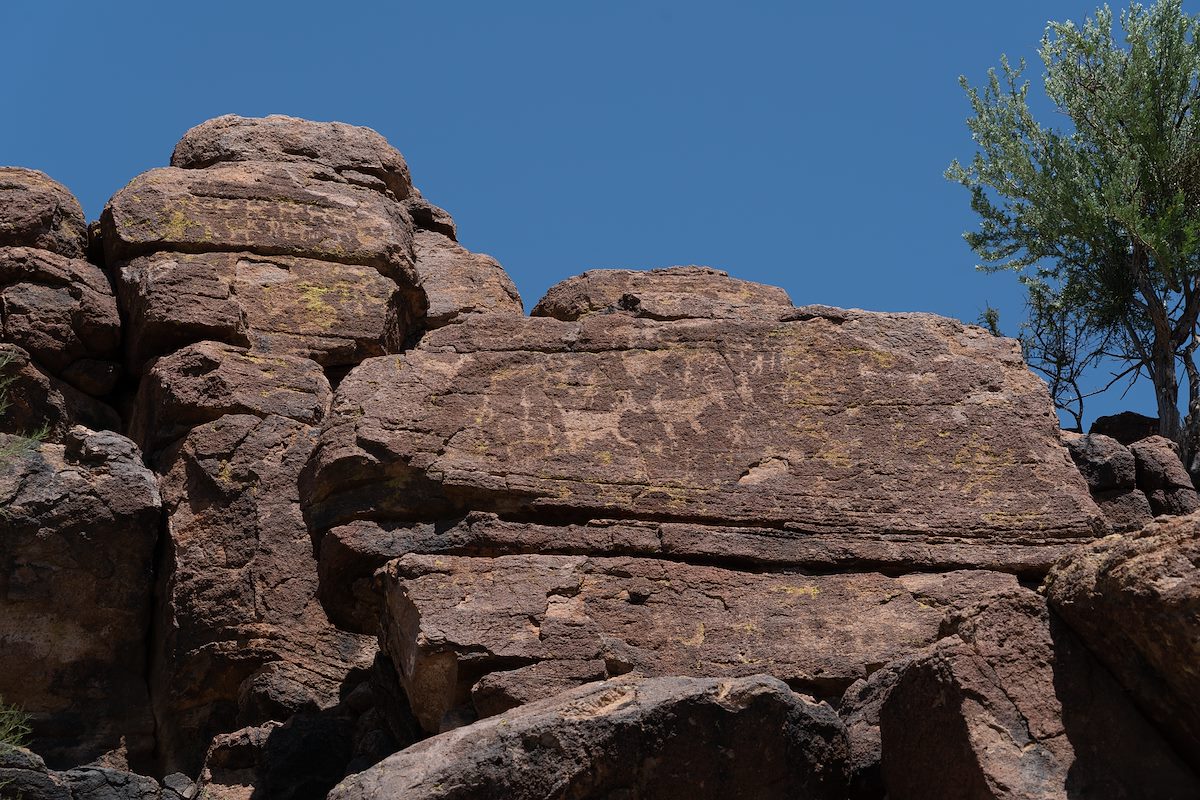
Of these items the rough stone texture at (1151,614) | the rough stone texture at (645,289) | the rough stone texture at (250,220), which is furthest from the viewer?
the rough stone texture at (250,220)

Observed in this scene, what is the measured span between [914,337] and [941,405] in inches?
18.8

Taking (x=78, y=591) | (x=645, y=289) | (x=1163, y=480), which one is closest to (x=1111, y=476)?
(x=1163, y=480)

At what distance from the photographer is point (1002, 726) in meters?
6.01

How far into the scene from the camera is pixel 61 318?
11.0 metres

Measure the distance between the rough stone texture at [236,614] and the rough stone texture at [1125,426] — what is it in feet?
20.7

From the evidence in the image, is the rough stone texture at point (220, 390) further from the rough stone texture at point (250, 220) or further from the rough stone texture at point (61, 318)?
the rough stone texture at point (250, 220)

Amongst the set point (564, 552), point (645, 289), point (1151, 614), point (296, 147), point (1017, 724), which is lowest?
point (1017, 724)

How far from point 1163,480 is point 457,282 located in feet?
15.7

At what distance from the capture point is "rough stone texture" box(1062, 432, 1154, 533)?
10.2 meters

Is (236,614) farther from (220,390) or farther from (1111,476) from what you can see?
(1111,476)

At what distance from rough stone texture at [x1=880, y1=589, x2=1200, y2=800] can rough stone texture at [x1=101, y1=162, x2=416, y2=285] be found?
601 cm

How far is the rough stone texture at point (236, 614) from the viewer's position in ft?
30.5

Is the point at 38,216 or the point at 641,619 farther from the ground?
the point at 38,216

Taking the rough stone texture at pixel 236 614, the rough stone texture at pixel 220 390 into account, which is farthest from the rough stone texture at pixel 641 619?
the rough stone texture at pixel 220 390
